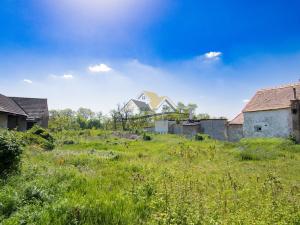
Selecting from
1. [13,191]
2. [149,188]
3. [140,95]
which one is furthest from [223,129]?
[140,95]

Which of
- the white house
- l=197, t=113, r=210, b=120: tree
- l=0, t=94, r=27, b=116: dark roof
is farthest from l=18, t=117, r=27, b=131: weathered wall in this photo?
the white house

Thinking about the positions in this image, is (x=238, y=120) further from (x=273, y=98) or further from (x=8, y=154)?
(x=8, y=154)

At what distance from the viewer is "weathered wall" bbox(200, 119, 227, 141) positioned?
2711cm

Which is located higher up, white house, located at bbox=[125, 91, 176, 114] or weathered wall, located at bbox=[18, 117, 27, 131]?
white house, located at bbox=[125, 91, 176, 114]

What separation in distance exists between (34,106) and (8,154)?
3141cm

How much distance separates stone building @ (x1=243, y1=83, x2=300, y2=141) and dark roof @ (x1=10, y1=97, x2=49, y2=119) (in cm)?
2735

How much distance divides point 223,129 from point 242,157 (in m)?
13.9

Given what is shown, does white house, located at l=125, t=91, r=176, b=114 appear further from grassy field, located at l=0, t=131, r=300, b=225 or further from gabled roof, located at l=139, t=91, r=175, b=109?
grassy field, located at l=0, t=131, r=300, b=225

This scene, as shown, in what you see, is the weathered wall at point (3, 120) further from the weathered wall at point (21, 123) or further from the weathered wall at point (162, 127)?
the weathered wall at point (162, 127)

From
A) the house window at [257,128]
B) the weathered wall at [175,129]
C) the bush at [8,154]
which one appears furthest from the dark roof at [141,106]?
the bush at [8,154]

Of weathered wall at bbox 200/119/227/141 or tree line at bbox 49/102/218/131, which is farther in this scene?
tree line at bbox 49/102/218/131

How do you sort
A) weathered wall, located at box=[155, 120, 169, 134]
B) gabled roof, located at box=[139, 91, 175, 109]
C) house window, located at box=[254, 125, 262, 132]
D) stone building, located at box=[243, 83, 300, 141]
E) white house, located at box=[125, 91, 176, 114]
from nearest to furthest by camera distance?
stone building, located at box=[243, 83, 300, 141], house window, located at box=[254, 125, 262, 132], weathered wall, located at box=[155, 120, 169, 134], white house, located at box=[125, 91, 176, 114], gabled roof, located at box=[139, 91, 175, 109]

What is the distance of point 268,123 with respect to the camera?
2286cm

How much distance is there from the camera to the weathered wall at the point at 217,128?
27112mm
